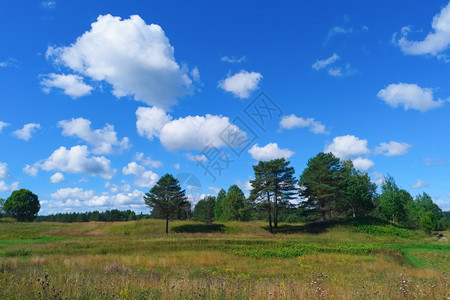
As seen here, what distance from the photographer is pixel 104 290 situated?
6070mm

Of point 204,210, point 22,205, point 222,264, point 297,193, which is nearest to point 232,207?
point 204,210

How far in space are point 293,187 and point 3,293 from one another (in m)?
46.7

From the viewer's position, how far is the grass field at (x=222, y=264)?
20.7 feet

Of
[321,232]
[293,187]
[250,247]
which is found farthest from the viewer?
[293,187]

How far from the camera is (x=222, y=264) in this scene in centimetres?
1920

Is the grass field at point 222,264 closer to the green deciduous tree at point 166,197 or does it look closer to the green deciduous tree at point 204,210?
the green deciduous tree at point 166,197

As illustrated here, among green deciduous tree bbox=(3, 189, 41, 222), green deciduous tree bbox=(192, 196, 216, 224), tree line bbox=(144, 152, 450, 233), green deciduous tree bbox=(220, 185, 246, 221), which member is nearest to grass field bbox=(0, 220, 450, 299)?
tree line bbox=(144, 152, 450, 233)

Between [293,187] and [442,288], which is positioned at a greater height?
[293,187]

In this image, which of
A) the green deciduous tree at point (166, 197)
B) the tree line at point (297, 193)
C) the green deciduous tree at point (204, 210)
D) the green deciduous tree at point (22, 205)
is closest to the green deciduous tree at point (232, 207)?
the green deciduous tree at point (204, 210)

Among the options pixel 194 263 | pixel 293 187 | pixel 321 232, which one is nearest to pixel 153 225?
pixel 293 187

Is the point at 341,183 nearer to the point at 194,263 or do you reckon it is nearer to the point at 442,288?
the point at 194,263

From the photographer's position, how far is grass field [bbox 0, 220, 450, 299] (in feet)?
20.7

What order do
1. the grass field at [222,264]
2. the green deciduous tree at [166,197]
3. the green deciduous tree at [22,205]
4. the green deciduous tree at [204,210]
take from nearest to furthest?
the grass field at [222,264], the green deciduous tree at [166,197], the green deciduous tree at [22,205], the green deciduous tree at [204,210]

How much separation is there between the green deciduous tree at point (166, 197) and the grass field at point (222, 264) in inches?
153
